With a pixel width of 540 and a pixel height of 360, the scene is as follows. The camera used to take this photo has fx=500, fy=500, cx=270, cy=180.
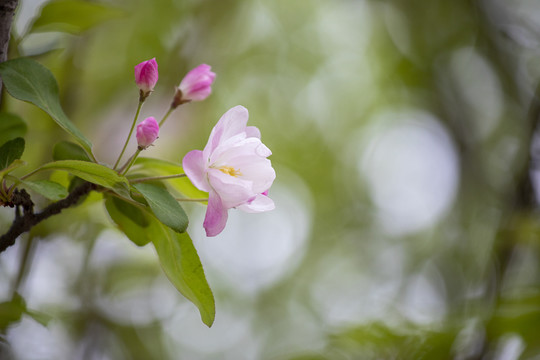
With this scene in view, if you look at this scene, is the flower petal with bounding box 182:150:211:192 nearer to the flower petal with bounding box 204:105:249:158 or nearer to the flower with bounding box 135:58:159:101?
the flower petal with bounding box 204:105:249:158

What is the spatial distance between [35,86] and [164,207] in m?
0.26

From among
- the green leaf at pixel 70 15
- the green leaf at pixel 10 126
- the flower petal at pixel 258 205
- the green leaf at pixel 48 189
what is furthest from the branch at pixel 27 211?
the green leaf at pixel 70 15

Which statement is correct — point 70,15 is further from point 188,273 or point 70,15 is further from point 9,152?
point 188,273

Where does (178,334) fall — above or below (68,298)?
below

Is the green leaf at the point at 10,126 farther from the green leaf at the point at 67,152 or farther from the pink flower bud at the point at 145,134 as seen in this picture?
the pink flower bud at the point at 145,134

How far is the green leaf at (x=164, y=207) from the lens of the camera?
618 mm

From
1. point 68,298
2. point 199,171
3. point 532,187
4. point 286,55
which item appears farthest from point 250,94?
point 199,171

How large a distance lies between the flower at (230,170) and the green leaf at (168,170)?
0.09m

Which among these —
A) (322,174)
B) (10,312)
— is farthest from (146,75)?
(322,174)

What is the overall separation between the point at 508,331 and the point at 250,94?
118 inches

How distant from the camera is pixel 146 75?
2.49 ft

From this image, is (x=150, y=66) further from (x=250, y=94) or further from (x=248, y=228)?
(x=248, y=228)

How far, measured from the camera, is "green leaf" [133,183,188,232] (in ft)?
2.03

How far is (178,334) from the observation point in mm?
3410
